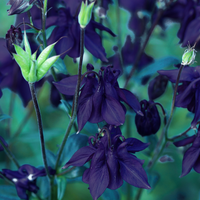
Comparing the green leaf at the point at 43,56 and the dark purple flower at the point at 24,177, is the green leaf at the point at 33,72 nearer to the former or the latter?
the green leaf at the point at 43,56

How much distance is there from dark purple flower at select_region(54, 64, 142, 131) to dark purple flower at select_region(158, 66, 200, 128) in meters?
0.12

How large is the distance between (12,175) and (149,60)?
0.68 meters

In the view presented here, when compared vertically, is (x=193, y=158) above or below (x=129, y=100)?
below

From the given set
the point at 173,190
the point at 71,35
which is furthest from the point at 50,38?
the point at 173,190

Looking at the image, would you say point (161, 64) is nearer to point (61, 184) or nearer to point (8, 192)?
point (61, 184)

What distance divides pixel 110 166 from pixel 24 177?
29cm

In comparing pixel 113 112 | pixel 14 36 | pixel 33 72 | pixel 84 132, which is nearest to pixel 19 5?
pixel 14 36

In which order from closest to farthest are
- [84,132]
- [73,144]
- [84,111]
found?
[84,111] < [73,144] < [84,132]

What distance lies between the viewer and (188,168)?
655 millimetres

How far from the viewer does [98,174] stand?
1.90 feet

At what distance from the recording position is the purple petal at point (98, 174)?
569 millimetres

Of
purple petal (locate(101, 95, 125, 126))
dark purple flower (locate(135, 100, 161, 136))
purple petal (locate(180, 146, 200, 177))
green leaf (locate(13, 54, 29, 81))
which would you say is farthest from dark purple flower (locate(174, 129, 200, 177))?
green leaf (locate(13, 54, 29, 81))

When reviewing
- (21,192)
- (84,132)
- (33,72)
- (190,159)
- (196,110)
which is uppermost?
(33,72)

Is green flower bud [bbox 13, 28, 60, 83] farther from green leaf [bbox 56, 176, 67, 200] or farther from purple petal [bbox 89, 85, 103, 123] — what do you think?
green leaf [bbox 56, 176, 67, 200]
